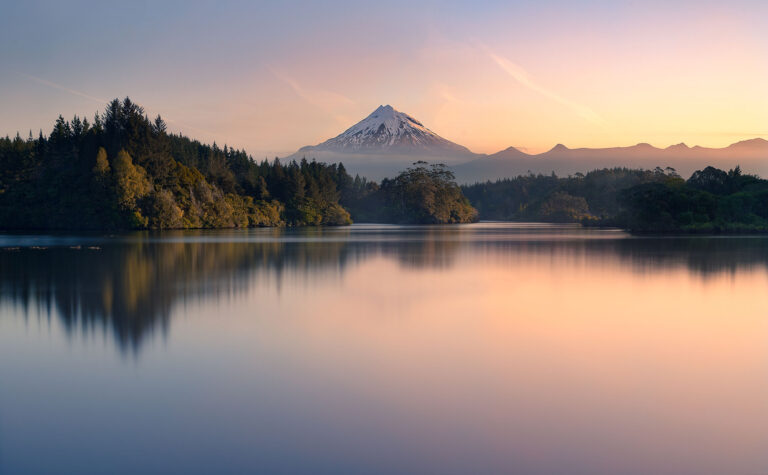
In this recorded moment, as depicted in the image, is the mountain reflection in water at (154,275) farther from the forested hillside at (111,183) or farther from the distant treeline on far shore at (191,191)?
the forested hillside at (111,183)

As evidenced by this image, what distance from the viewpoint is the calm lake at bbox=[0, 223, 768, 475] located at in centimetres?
432

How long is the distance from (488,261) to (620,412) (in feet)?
60.5

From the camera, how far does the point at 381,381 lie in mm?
6195

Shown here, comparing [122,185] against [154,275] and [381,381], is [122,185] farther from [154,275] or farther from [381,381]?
[381,381]

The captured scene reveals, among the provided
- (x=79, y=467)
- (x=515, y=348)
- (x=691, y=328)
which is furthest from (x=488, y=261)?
(x=79, y=467)

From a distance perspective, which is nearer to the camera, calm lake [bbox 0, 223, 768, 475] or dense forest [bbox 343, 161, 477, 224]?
calm lake [bbox 0, 223, 768, 475]

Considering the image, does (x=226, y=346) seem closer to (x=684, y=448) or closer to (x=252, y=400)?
(x=252, y=400)

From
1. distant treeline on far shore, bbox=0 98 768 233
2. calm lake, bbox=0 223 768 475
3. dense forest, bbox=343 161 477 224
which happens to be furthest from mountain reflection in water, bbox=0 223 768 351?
dense forest, bbox=343 161 477 224

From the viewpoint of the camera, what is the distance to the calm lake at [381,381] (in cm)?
432

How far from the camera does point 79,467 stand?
4125mm

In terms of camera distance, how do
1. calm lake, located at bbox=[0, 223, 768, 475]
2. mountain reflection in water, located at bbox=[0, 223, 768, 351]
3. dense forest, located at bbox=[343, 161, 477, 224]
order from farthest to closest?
dense forest, located at bbox=[343, 161, 477, 224] < mountain reflection in water, located at bbox=[0, 223, 768, 351] < calm lake, located at bbox=[0, 223, 768, 475]

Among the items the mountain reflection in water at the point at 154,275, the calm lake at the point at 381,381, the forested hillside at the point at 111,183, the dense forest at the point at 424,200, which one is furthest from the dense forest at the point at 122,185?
the calm lake at the point at 381,381

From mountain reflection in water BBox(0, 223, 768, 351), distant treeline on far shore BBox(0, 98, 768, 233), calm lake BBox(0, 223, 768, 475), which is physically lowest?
calm lake BBox(0, 223, 768, 475)

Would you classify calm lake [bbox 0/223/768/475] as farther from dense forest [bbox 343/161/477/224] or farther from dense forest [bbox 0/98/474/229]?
dense forest [bbox 343/161/477/224]
